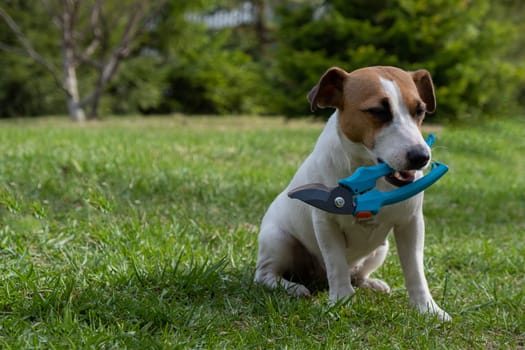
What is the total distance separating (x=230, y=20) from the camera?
74.6 feet

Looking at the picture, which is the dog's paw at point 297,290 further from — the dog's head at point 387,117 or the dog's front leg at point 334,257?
the dog's head at point 387,117

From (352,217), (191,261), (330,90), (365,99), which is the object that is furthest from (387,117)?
(191,261)

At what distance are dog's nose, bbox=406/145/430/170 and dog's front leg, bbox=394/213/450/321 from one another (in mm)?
475

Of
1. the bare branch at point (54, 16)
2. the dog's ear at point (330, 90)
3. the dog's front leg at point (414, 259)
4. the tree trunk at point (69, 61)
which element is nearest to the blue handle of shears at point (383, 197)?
the dog's front leg at point (414, 259)

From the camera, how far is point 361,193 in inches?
111

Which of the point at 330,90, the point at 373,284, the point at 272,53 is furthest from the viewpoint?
the point at 272,53

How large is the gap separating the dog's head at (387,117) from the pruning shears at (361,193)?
5 centimetres

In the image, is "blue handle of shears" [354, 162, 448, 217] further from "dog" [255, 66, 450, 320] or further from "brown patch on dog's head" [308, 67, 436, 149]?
"brown patch on dog's head" [308, 67, 436, 149]

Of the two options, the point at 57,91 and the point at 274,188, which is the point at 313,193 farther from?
the point at 57,91

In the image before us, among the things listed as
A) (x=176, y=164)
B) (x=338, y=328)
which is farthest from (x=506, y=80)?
(x=338, y=328)

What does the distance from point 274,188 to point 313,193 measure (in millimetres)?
3010

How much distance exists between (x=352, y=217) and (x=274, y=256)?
60cm

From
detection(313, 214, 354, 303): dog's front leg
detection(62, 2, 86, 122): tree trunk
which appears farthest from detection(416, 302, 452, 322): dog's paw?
detection(62, 2, 86, 122): tree trunk

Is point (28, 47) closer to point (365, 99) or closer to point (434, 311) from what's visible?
point (365, 99)
